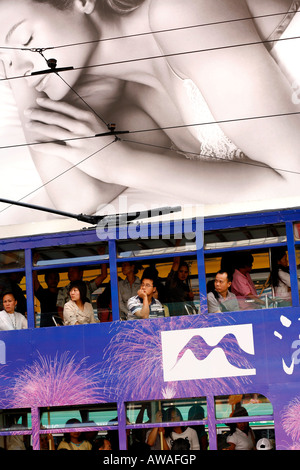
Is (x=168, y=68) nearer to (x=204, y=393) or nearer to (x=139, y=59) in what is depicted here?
(x=139, y=59)

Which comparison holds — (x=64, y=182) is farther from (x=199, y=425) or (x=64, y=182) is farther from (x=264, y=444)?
(x=264, y=444)

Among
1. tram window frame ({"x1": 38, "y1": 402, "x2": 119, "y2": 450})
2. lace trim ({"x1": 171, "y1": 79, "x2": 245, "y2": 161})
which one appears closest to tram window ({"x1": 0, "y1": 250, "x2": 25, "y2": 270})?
tram window frame ({"x1": 38, "y1": 402, "x2": 119, "y2": 450})

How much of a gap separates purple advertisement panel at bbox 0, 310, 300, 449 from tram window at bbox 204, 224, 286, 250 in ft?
2.03

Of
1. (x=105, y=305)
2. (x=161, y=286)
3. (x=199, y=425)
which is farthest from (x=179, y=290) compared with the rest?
(x=199, y=425)

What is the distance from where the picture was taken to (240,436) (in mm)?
7348

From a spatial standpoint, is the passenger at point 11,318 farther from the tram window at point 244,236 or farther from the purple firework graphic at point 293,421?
the purple firework graphic at point 293,421

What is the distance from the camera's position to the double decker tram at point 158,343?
7.38 meters

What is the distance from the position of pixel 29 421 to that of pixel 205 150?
3841mm

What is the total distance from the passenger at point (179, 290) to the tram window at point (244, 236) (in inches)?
11.9

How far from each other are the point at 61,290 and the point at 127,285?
65 centimetres

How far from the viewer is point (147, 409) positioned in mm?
7625

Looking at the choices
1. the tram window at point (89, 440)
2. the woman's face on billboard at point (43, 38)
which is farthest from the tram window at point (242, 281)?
the woman's face on billboard at point (43, 38)

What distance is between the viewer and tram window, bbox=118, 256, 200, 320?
7.65m
